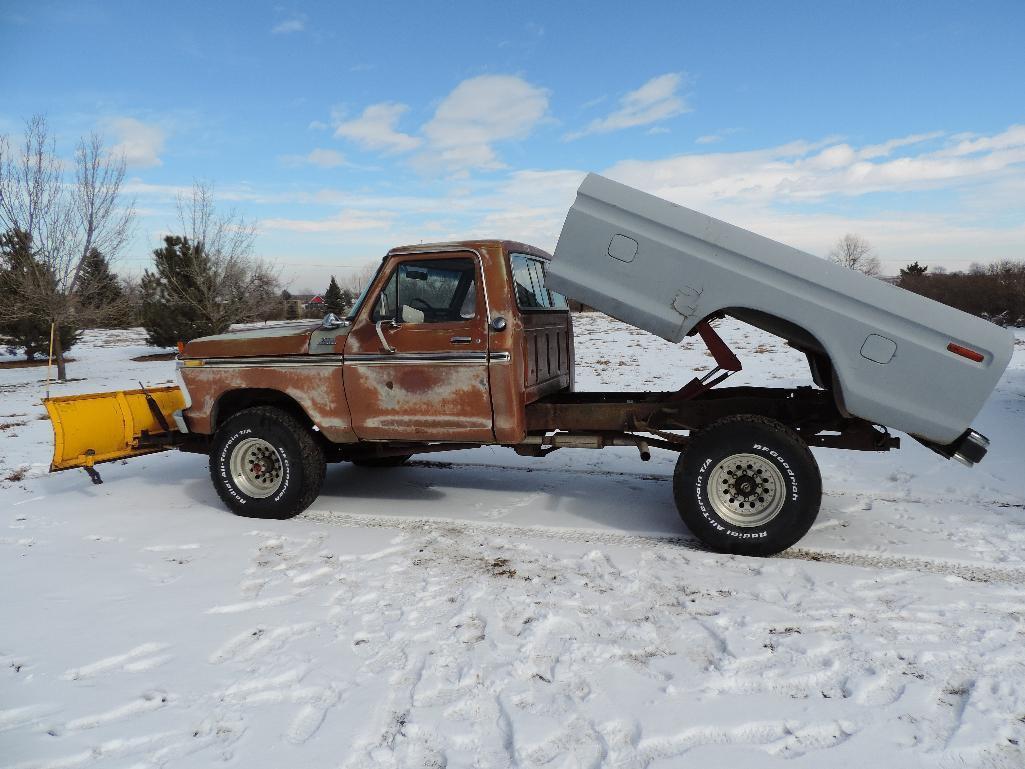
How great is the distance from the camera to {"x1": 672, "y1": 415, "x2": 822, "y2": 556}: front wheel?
4305mm

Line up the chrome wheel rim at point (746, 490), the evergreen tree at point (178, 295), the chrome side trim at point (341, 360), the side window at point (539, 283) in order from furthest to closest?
the evergreen tree at point (178, 295) → the side window at point (539, 283) → the chrome side trim at point (341, 360) → the chrome wheel rim at point (746, 490)

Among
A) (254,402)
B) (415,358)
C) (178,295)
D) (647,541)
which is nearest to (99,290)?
(178,295)

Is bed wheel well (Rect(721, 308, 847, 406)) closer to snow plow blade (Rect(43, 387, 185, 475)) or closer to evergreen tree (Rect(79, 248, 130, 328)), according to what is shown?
snow plow blade (Rect(43, 387, 185, 475))

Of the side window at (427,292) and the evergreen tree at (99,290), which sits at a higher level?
the evergreen tree at (99,290)

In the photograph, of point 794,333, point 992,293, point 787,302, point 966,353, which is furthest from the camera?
point 992,293

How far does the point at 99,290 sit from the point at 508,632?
19.1m

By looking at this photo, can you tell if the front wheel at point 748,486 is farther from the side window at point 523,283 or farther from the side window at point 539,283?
the side window at point 539,283

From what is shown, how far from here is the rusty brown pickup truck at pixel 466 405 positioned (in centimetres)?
448

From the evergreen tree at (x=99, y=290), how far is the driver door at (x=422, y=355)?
1545 cm

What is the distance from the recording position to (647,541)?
15.6ft

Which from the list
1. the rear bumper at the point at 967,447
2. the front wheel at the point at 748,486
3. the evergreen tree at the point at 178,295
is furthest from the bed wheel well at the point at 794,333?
the evergreen tree at the point at 178,295

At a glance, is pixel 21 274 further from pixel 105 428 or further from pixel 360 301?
pixel 360 301

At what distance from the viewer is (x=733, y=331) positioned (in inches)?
922

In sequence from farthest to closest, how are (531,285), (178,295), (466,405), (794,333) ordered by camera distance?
(178,295) → (531,285) → (466,405) → (794,333)
